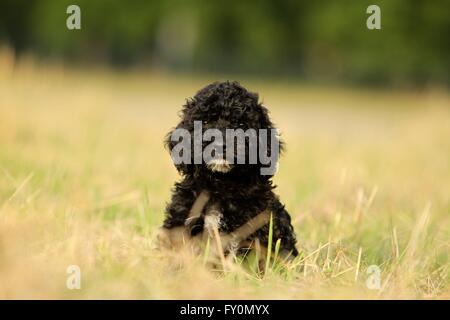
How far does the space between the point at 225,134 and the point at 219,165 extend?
0.25 metres

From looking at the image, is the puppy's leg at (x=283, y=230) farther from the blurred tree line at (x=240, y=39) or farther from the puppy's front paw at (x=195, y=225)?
the blurred tree line at (x=240, y=39)

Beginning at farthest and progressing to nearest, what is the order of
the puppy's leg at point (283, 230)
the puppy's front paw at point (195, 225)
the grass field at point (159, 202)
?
1. the puppy's leg at point (283, 230)
2. the puppy's front paw at point (195, 225)
3. the grass field at point (159, 202)

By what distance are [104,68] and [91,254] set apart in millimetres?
32521

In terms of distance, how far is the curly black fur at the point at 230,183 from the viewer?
5066 mm

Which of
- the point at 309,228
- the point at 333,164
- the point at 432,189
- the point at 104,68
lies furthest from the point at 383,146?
the point at 104,68

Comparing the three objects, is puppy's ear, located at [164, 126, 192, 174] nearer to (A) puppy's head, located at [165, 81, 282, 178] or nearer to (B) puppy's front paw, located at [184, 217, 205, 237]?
(A) puppy's head, located at [165, 81, 282, 178]

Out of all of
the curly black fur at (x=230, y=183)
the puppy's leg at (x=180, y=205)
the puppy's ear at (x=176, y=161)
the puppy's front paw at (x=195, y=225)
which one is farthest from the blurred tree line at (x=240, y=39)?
the puppy's front paw at (x=195, y=225)

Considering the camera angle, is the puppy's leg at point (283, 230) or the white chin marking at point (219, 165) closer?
the white chin marking at point (219, 165)

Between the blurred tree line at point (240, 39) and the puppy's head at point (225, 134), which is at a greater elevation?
the blurred tree line at point (240, 39)

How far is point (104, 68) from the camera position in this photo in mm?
36219

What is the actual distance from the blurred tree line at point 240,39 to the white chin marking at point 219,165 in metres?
27.9
